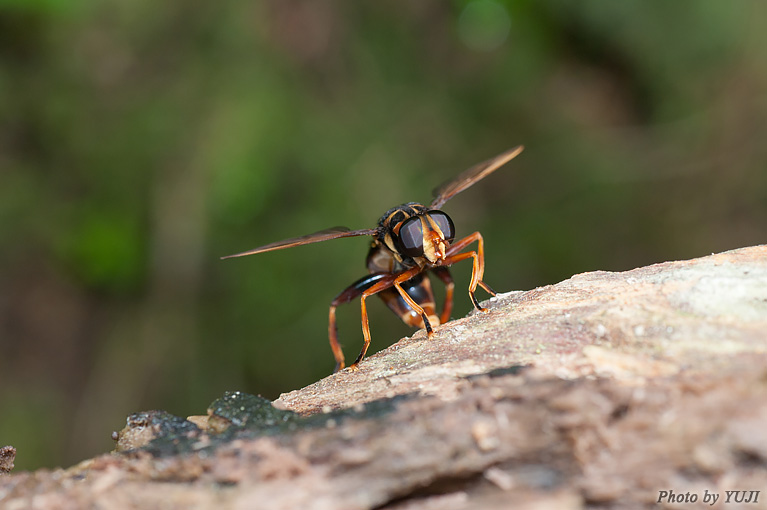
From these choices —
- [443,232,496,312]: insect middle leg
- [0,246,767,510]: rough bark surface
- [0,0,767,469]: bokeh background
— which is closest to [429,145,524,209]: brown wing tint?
[443,232,496,312]: insect middle leg

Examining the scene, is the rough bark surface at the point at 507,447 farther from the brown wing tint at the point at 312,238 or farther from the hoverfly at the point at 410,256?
the brown wing tint at the point at 312,238

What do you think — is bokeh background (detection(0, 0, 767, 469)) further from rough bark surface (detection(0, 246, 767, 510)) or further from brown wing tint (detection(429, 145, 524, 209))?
rough bark surface (detection(0, 246, 767, 510))

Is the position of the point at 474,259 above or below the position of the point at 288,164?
below

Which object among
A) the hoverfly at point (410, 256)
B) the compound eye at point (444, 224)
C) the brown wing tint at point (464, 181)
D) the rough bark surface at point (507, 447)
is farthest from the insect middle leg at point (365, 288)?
the rough bark surface at point (507, 447)

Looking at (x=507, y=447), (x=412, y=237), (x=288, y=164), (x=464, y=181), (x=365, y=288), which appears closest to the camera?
(x=507, y=447)

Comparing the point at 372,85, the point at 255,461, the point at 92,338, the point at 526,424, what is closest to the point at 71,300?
the point at 92,338

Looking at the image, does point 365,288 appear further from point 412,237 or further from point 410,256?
point 412,237

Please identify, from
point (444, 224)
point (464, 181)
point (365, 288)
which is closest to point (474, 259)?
point (444, 224)
